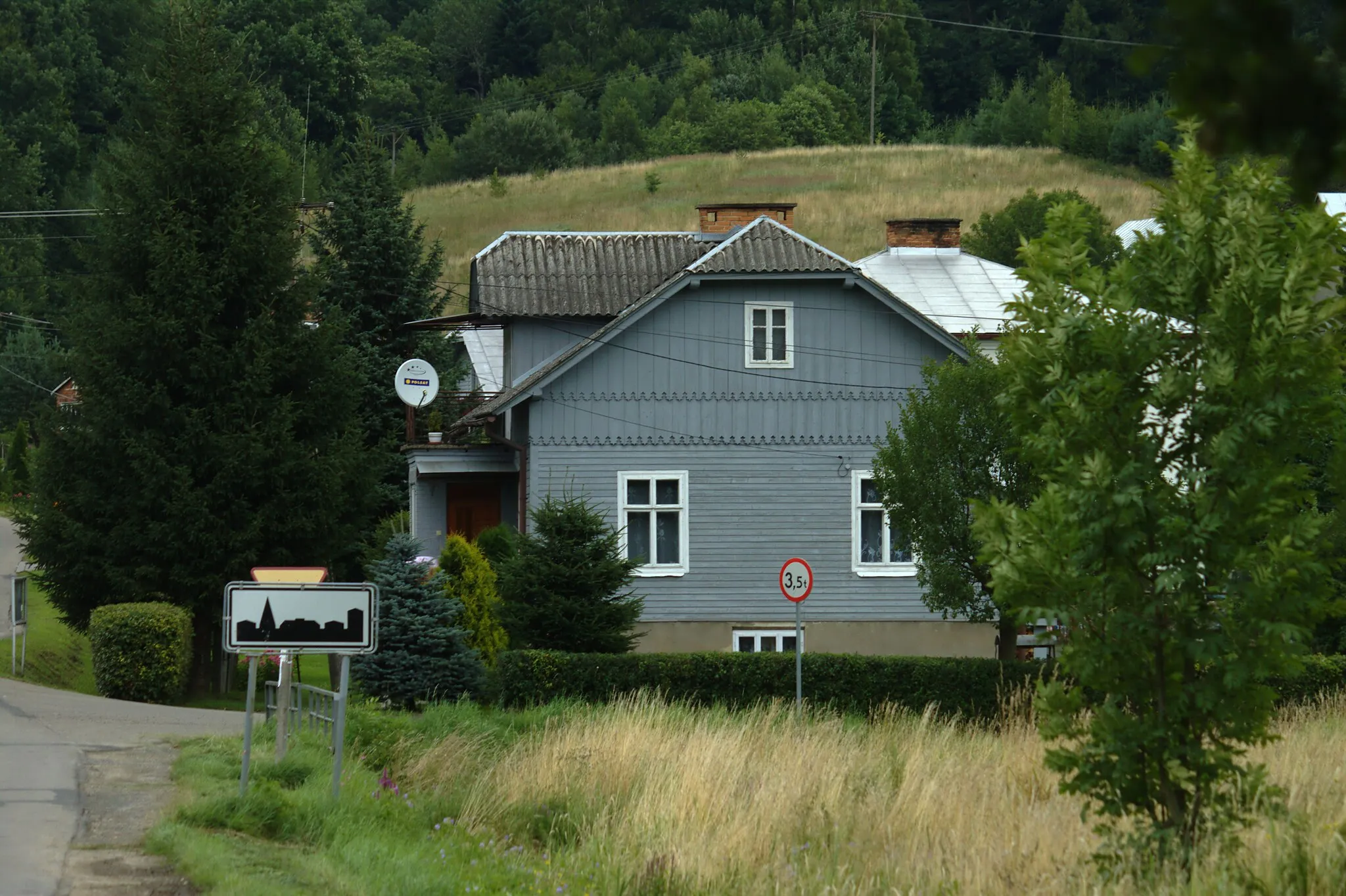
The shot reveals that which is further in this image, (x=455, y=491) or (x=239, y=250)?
(x=455, y=491)


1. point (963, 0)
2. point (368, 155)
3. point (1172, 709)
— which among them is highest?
point (963, 0)

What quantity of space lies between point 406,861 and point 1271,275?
589cm

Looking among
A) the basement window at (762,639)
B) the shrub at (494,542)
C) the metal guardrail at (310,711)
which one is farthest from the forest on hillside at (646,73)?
the metal guardrail at (310,711)

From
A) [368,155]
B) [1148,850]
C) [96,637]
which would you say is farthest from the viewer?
[368,155]

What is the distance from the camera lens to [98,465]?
25.6 metres

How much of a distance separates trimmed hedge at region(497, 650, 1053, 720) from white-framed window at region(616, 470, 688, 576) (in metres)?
7.35

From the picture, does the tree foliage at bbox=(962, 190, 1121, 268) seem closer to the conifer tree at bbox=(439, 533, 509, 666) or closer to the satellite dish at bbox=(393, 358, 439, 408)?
the satellite dish at bbox=(393, 358, 439, 408)

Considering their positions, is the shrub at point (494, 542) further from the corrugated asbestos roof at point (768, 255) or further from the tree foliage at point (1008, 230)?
the tree foliage at point (1008, 230)

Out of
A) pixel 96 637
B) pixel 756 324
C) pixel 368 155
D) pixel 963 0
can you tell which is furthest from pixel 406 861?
pixel 963 0

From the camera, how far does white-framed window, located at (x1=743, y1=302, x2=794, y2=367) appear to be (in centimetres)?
2952

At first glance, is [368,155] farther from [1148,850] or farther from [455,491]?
[1148,850]

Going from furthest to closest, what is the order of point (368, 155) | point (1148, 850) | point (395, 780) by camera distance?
point (368, 155) → point (395, 780) → point (1148, 850)

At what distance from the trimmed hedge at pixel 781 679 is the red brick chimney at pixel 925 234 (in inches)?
882

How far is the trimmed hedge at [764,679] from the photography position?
2146 cm
